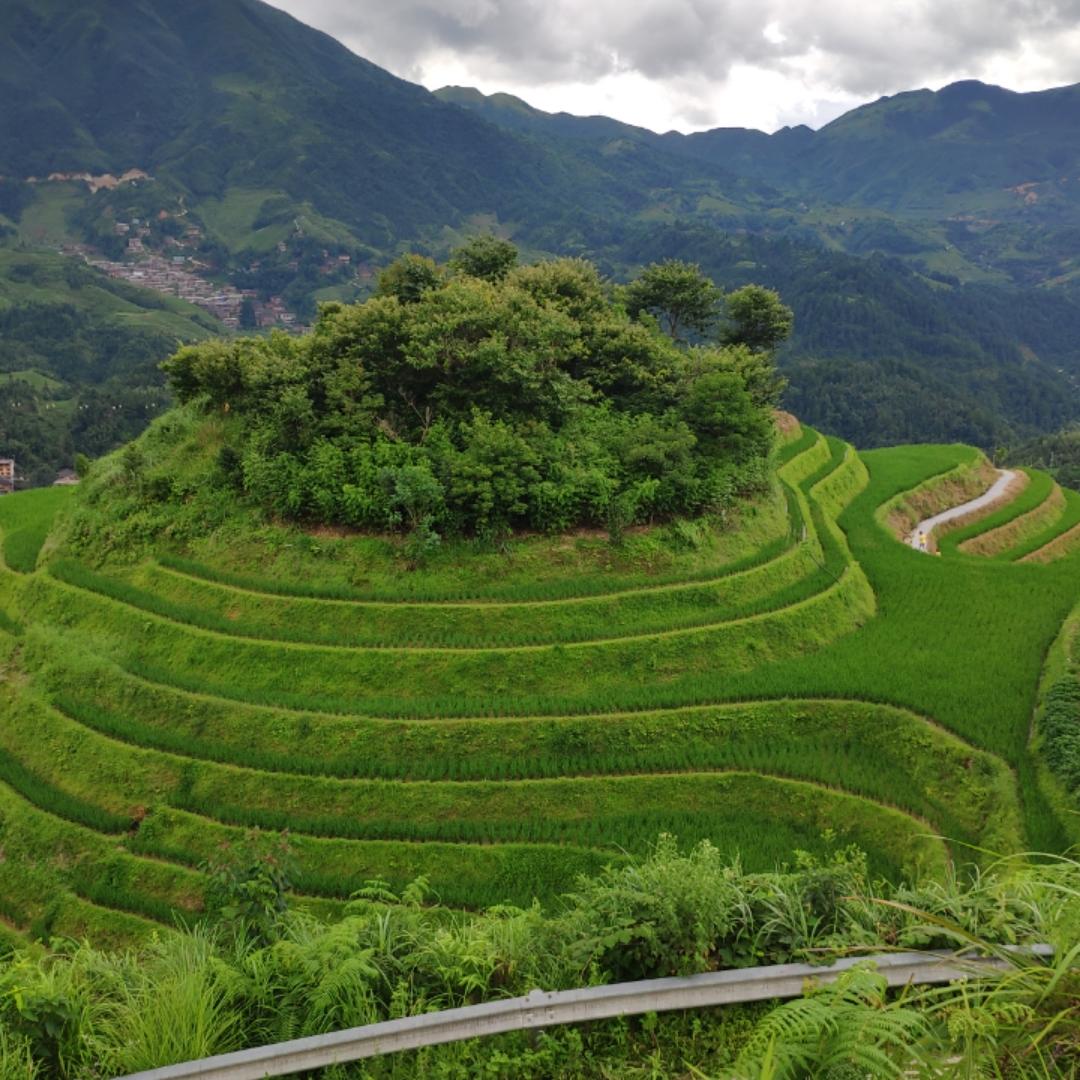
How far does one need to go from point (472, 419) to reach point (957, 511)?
24.6 m

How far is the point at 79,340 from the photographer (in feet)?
464

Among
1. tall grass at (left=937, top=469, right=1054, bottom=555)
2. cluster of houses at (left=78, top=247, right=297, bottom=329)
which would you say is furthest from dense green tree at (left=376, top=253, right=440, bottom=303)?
cluster of houses at (left=78, top=247, right=297, bottom=329)

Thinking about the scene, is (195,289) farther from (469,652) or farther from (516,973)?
(516,973)

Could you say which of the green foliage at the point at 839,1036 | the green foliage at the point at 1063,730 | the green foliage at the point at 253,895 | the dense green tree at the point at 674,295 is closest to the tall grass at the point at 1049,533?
the green foliage at the point at 1063,730

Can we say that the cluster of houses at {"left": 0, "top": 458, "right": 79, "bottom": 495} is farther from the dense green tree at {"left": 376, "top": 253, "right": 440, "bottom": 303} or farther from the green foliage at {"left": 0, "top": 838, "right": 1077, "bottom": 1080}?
the green foliage at {"left": 0, "top": 838, "right": 1077, "bottom": 1080}

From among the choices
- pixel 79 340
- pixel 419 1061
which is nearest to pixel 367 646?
pixel 419 1061

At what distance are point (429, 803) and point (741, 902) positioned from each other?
33.9ft

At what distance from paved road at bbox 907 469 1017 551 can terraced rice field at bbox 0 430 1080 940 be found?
867 centimetres

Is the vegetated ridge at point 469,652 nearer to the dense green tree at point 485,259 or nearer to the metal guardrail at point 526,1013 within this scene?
the dense green tree at point 485,259

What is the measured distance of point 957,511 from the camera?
34.5 m

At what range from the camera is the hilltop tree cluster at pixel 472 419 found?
20.5 metres

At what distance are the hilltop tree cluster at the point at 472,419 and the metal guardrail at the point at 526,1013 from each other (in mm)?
14740

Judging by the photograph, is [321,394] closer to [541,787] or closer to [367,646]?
[367,646]

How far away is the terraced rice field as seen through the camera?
15.2m
